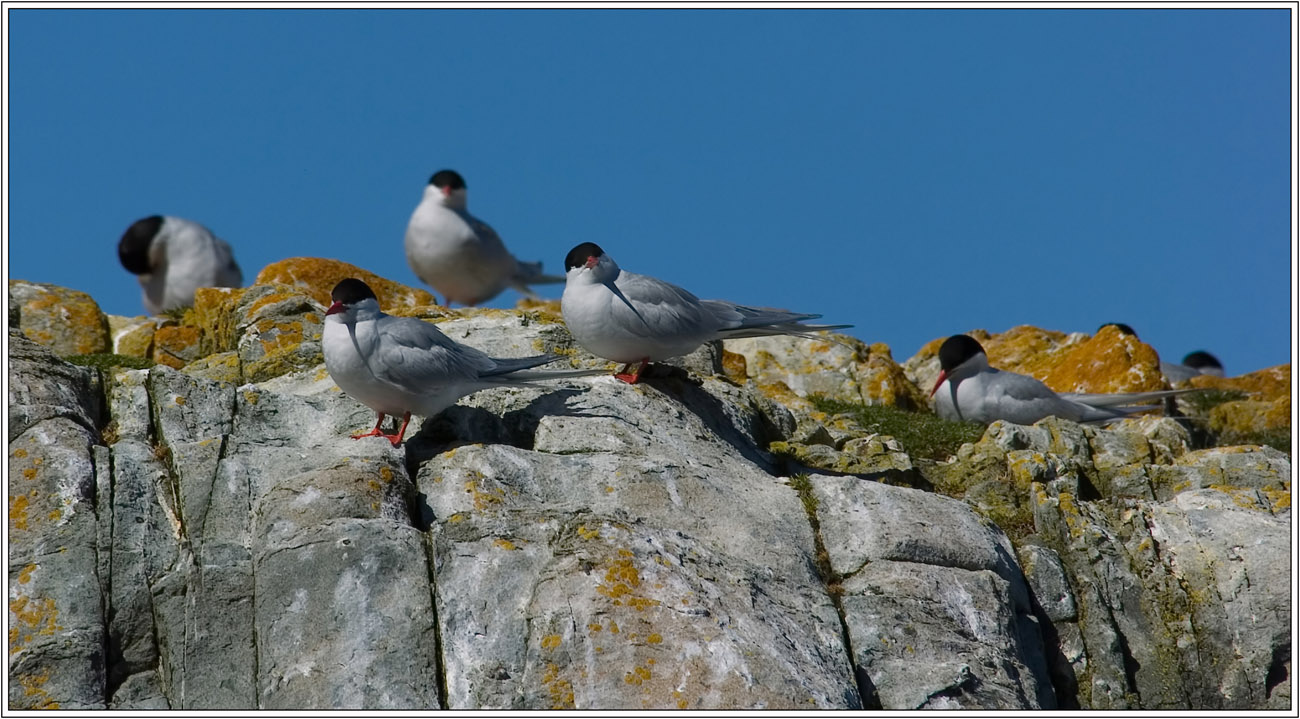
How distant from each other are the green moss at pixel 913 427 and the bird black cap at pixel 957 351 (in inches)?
21.6

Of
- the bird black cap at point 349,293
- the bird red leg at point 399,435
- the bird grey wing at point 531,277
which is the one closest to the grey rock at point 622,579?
the bird red leg at point 399,435

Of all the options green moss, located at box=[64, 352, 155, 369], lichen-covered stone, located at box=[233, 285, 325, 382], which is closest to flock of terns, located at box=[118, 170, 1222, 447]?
lichen-covered stone, located at box=[233, 285, 325, 382]

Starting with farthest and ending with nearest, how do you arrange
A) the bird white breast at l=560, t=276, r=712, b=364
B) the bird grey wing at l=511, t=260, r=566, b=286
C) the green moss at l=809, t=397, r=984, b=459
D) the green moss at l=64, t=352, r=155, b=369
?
1. the bird grey wing at l=511, t=260, r=566, b=286
2. the green moss at l=64, t=352, r=155, b=369
3. the green moss at l=809, t=397, r=984, b=459
4. the bird white breast at l=560, t=276, r=712, b=364

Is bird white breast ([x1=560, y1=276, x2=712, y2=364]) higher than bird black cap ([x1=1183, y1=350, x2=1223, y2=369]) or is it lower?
lower

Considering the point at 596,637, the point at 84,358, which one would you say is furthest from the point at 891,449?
the point at 84,358

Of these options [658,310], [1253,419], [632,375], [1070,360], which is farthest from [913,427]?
[1070,360]

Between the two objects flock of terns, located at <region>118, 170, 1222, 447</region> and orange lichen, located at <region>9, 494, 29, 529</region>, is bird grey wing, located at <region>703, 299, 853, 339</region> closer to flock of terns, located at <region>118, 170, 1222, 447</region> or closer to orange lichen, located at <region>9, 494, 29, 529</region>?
flock of terns, located at <region>118, 170, 1222, 447</region>

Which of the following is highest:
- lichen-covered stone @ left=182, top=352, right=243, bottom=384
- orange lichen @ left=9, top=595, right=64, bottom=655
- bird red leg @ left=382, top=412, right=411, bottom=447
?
lichen-covered stone @ left=182, top=352, right=243, bottom=384

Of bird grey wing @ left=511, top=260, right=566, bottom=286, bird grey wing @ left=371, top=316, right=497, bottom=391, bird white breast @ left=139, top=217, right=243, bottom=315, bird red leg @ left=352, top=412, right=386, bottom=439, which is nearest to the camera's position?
bird grey wing @ left=371, top=316, right=497, bottom=391

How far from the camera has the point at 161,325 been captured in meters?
13.8

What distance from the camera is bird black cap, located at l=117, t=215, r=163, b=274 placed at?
682 inches

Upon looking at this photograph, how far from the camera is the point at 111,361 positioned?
479 inches

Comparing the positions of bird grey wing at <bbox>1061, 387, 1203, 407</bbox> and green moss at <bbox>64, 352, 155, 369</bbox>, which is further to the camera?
bird grey wing at <bbox>1061, 387, 1203, 407</bbox>

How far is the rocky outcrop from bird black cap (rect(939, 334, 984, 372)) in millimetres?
3621
